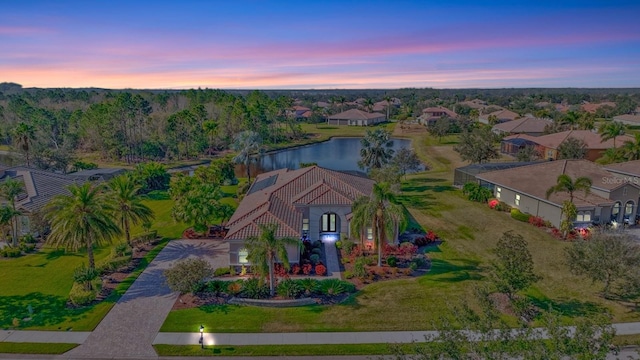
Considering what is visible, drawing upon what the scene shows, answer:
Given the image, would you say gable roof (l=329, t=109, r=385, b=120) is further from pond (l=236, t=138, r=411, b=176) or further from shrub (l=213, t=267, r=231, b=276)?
shrub (l=213, t=267, r=231, b=276)

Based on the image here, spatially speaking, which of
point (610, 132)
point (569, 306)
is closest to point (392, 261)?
point (569, 306)

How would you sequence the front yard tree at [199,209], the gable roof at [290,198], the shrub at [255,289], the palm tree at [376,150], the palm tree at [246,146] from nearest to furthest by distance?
the shrub at [255,289]
the gable roof at [290,198]
the front yard tree at [199,209]
the palm tree at [376,150]
the palm tree at [246,146]

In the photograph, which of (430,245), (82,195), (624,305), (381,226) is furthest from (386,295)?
(82,195)

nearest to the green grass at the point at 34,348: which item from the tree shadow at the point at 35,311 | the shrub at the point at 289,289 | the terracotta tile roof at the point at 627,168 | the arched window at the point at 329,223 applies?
the tree shadow at the point at 35,311

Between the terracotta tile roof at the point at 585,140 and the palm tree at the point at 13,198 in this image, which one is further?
the terracotta tile roof at the point at 585,140

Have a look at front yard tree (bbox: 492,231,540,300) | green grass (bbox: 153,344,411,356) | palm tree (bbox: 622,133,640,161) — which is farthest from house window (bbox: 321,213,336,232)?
palm tree (bbox: 622,133,640,161)

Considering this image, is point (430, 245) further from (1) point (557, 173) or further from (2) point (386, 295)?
(1) point (557, 173)

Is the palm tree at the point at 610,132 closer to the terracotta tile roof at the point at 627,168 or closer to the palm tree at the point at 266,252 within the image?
the terracotta tile roof at the point at 627,168
